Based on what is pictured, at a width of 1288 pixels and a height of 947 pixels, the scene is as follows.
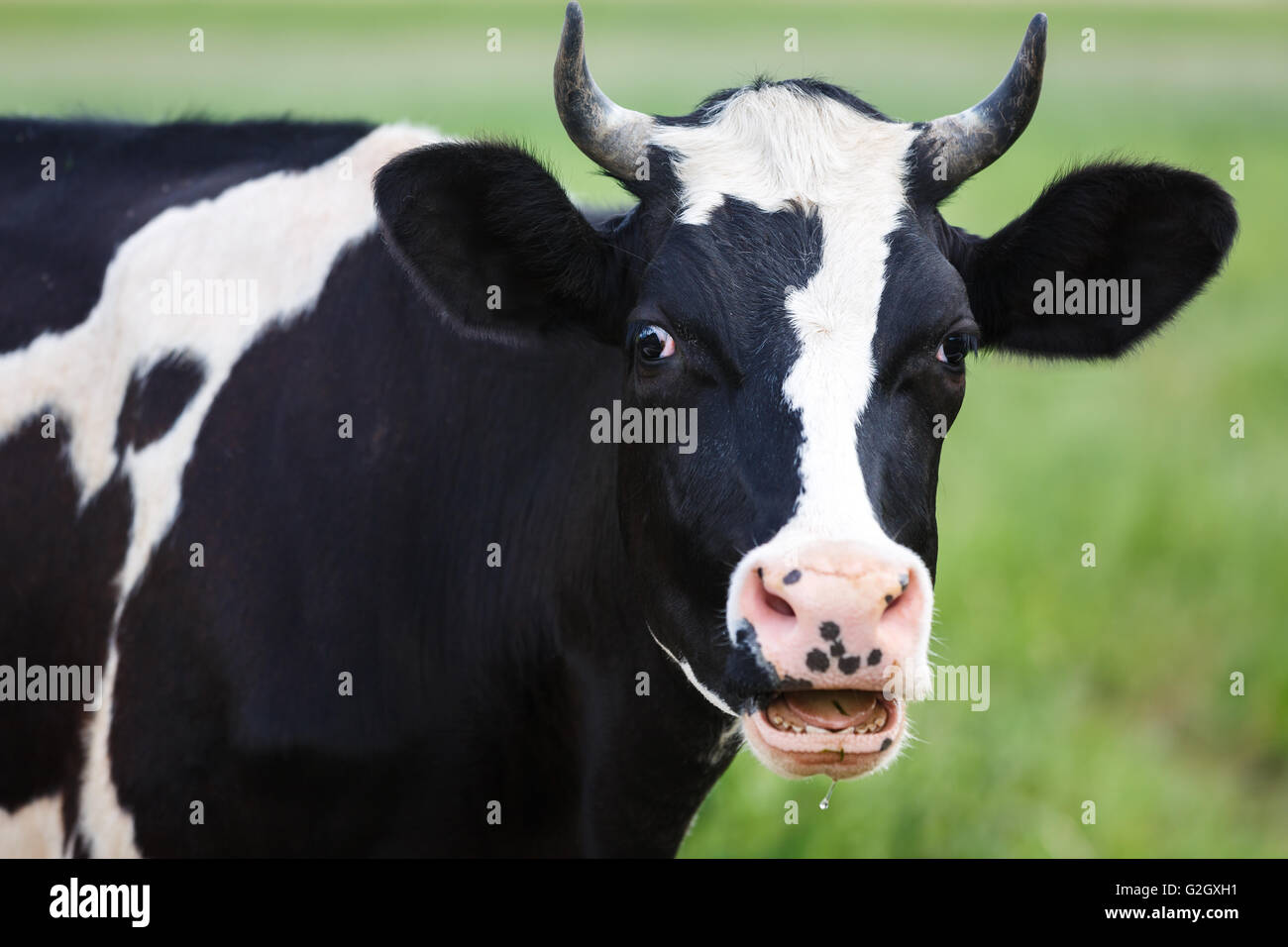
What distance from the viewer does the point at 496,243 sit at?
3.71 m

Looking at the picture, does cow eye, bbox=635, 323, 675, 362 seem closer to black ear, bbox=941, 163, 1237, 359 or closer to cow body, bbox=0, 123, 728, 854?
cow body, bbox=0, 123, 728, 854

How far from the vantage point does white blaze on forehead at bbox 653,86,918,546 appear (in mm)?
3018

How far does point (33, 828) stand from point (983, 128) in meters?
3.40

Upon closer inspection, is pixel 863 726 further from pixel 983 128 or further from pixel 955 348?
pixel 983 128

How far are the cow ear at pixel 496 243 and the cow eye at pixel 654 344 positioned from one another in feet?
1.03

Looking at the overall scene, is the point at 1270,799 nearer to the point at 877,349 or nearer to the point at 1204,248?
the point at 1204,248

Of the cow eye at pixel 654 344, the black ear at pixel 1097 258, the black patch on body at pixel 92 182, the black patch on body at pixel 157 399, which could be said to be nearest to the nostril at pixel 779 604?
the cow eye at pixel 654 344

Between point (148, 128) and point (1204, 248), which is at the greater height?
point (148, 128)

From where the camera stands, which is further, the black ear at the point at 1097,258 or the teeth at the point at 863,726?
the black ear at the point at 1097,258

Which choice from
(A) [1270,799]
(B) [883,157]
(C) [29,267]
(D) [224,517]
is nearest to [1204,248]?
(B) [883,157]

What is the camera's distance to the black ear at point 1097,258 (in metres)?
3.80

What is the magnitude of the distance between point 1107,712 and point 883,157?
18.4 ft

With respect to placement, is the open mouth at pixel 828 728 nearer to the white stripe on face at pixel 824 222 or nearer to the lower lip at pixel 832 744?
the lower lip at pixel 832 744
